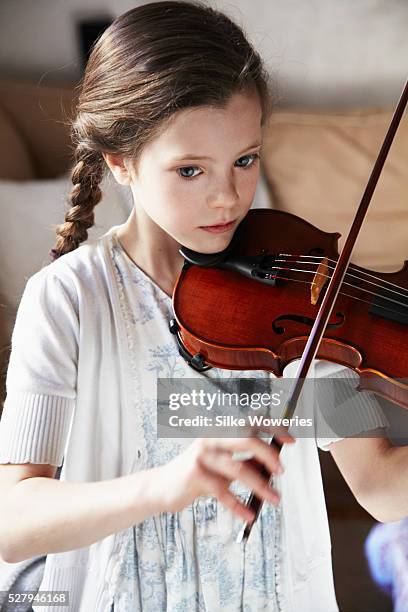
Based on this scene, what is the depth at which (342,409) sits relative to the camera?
2.53 feet

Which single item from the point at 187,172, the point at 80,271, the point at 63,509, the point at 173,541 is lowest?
the point at 173,541

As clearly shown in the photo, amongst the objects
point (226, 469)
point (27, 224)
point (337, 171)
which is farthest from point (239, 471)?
point (337, 171)

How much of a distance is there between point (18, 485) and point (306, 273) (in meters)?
0.32

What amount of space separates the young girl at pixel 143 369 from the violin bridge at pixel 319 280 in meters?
0.09

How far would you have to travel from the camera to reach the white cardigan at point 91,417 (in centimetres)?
68

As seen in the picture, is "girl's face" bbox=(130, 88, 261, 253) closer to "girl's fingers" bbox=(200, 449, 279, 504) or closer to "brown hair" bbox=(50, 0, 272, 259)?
"brown hair" bbox=(50, 0, 272, 259)

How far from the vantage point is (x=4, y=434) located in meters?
0.67

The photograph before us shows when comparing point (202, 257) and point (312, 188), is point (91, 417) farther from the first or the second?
point (312, 188)

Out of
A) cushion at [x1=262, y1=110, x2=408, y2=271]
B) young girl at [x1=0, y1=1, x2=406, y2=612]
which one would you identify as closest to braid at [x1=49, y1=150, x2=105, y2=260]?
young girl at [x1=0, y1=1, x2=406, y2=612]

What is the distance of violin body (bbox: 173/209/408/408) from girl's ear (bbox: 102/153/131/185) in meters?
0.09

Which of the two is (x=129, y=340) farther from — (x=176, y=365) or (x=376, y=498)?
(x=376, y=498)

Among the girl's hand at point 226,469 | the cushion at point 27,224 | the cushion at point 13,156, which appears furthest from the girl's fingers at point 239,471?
the cushion at point 13,156

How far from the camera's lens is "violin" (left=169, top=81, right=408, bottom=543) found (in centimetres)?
68

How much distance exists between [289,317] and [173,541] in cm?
23
